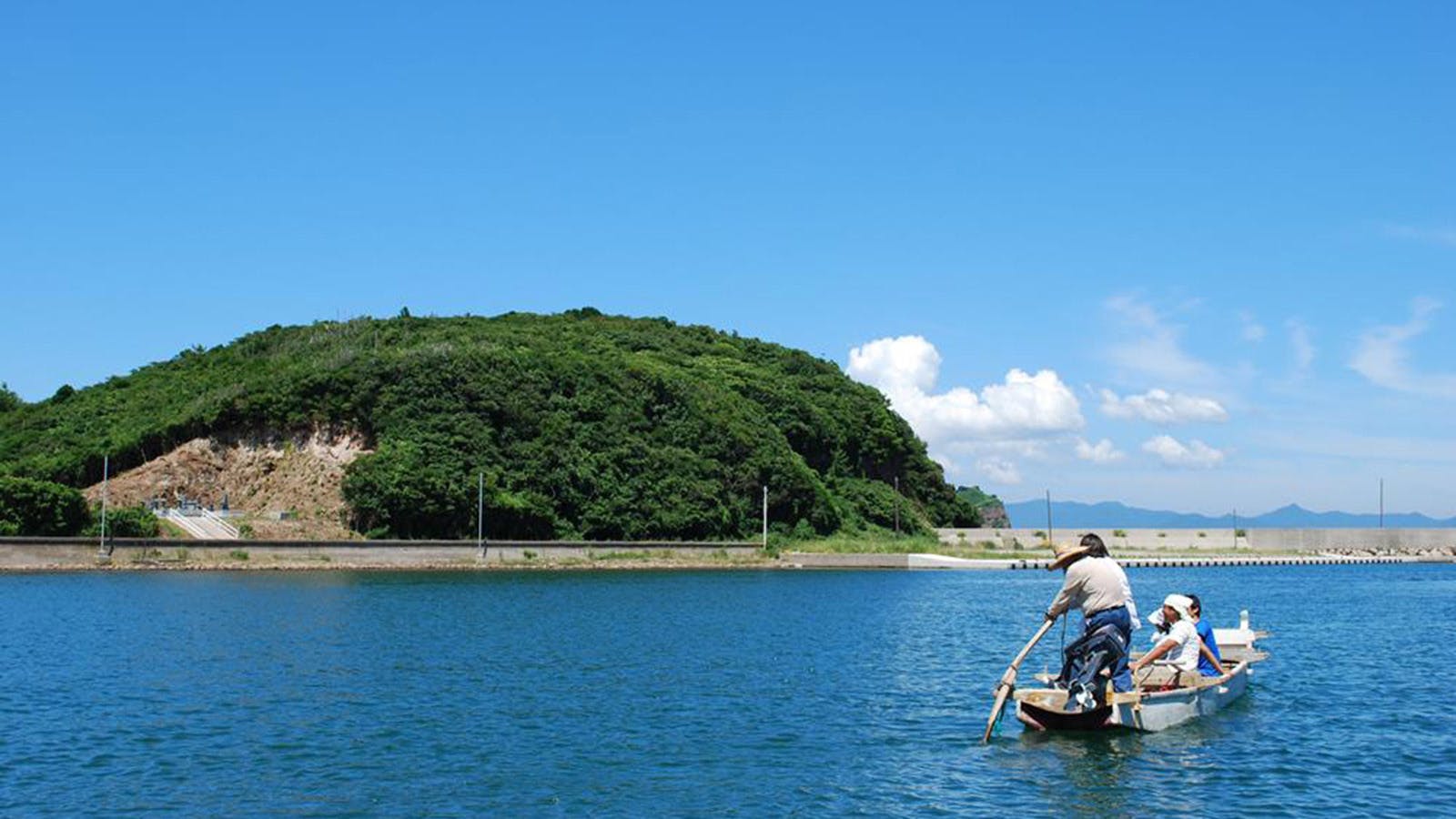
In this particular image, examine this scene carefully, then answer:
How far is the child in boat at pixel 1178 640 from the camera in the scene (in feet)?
81.2

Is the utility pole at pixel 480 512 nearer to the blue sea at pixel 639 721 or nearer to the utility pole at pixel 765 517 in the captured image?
the utility pole at pixel 765 517

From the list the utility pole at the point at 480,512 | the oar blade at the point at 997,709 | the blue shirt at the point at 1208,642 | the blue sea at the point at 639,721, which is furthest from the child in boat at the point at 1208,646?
the utility pole at the point at 480,512

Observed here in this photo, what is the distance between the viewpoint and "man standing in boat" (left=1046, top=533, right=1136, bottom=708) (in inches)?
862

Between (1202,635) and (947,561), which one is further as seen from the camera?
(947,561)

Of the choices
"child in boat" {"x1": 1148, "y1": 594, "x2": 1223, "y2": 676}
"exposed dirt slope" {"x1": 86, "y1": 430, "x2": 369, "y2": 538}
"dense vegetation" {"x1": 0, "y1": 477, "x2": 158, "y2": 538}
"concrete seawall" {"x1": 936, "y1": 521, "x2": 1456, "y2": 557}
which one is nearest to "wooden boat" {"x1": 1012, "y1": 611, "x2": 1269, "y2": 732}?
"child in boat" {"x1": 1148, "y1": 594, "x2": 1223, "y2": 676}

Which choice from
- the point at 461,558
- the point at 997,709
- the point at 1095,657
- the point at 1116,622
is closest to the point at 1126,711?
the point at 1095,657

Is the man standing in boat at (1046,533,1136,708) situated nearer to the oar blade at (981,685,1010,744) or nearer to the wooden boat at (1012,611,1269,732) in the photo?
the wooden boat at (1012,611,1269,732)

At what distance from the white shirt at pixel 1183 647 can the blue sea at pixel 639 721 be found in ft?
4.08

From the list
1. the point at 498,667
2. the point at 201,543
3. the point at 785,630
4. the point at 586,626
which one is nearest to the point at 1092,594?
the point at 498,667

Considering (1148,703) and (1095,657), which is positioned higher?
(1095,657)

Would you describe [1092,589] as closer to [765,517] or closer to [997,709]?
[997,709]

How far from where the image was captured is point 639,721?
25266 millimetres

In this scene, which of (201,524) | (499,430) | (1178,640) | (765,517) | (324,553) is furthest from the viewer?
(765,517)

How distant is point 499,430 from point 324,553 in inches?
812
